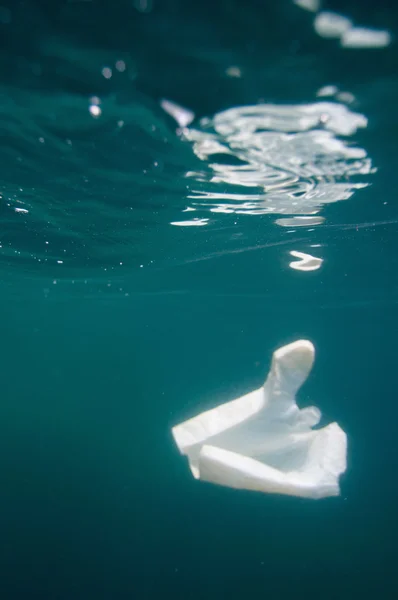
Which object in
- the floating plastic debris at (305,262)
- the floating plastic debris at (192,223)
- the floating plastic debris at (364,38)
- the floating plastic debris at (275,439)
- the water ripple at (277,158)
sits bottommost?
the floating plastic debris at (275,439)

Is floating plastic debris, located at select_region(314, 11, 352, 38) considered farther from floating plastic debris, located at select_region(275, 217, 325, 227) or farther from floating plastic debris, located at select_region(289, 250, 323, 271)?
floating plastic debris, located at select_region(289, 250, 323, 271)

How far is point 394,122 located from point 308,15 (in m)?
3.21

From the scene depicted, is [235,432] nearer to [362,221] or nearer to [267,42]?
[267,42]

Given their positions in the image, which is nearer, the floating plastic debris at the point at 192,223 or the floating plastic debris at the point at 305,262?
the floating plastic debris at the point at 192,223

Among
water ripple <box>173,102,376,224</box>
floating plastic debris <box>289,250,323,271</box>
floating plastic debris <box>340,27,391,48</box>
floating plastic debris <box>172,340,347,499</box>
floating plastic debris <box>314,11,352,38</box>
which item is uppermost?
floating plastic debris <box>289,250,323,271</box>

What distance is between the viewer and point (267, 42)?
4742mm

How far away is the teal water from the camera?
4914 mm

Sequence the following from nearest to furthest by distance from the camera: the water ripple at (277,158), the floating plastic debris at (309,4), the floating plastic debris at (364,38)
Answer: the floating plastic debris at (309,4) < the floating plastic debris at (364,38) < the water ripple at (277,158)

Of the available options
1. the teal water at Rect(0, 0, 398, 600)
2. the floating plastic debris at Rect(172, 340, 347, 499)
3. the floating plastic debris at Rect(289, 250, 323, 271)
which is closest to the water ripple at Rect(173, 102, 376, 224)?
the teal water at Rect(0, 0, 398, 600)

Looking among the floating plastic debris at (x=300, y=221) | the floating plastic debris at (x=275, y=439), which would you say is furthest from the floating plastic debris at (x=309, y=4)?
the floating plastic debris at (x=300, y=221)

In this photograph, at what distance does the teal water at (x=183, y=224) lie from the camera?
4.91 metres

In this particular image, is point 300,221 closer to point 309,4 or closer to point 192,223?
point 192,223

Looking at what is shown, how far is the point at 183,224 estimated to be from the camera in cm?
1291

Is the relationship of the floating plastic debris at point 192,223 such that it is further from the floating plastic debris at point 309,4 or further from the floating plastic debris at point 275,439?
the floating plastic debris at point 309,4
